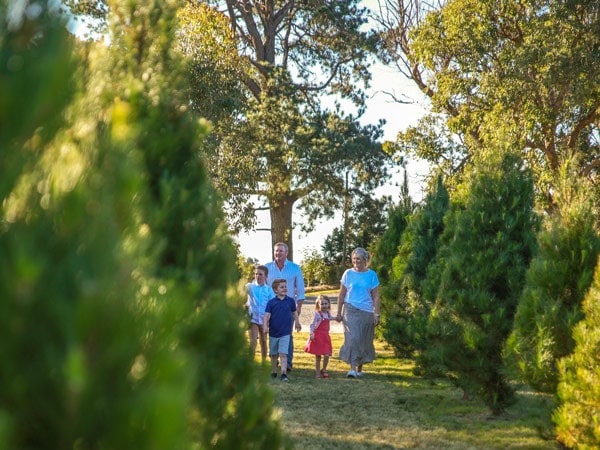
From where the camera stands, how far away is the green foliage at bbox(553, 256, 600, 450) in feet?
19.4

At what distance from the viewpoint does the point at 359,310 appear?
11555mm

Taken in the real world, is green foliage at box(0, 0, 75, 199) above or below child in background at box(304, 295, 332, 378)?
above

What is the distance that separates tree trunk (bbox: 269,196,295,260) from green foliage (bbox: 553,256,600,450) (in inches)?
902

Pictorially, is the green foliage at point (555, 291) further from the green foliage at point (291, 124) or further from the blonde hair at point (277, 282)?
the green foliage at point (291, 124)

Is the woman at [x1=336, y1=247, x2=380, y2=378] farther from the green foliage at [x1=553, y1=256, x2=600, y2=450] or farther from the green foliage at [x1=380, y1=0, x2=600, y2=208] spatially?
the green foliage at [x1=380, y1=0, x2=600, y2=208]

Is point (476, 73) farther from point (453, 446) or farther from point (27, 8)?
point (27, 8)

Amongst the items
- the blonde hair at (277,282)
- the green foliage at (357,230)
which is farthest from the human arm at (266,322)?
the green foliage at (357,230)

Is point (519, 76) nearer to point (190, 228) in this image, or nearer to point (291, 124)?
point (291, 124)

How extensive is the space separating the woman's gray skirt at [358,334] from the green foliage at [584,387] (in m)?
5.28

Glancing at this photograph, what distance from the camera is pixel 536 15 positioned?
76.3 feet

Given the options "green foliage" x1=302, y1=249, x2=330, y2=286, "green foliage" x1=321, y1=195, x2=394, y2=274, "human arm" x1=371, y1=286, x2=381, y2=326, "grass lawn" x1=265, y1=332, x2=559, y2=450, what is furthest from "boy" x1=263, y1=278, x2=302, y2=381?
"green foliage" x1=302, y1=249, x2=330, y2=286

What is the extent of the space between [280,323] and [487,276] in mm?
3572

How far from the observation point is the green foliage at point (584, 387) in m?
5.92

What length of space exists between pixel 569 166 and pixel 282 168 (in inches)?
769
